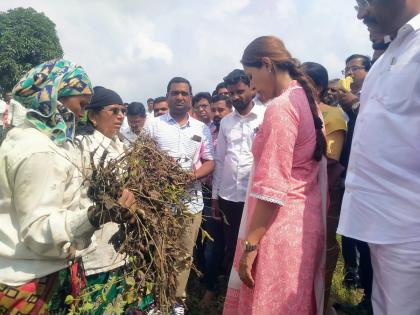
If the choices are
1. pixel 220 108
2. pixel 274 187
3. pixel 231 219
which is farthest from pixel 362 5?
pixel 220 108

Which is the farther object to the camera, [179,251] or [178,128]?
[178,128]

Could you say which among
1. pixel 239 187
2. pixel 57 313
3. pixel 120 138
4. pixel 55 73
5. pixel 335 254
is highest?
pixel 55 73

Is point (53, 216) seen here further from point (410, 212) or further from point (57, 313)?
point (410, 212)

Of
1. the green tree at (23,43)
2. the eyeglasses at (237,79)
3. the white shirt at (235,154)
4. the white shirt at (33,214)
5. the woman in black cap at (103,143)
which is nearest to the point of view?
the white shirt at (33,214)

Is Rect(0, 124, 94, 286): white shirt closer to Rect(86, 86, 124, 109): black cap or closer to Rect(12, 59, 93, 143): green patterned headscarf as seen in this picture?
Rect(12, 59, 93, 143): green patterned headscarf

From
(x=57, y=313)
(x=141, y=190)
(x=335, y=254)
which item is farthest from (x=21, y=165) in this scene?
(x=335, y=254)

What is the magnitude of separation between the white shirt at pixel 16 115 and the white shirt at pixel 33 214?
0.10m

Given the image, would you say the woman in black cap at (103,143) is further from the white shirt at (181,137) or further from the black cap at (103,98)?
the white shirt at (181,137)

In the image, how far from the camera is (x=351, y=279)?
4.55 metres

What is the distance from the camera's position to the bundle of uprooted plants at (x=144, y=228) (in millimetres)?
1895

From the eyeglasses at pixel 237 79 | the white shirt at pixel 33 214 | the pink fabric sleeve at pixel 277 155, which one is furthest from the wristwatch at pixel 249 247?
the eyeglasses at pixel 237 79

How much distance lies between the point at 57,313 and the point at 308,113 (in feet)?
5.77

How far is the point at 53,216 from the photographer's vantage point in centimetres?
187

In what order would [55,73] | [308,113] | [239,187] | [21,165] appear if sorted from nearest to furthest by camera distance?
[21,165]
[55,73]
[308,113]
[239,187]
